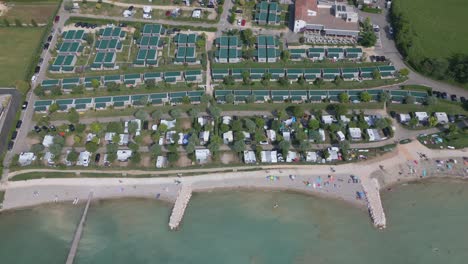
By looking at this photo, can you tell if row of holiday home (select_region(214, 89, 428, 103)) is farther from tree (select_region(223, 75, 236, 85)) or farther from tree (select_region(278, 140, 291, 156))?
tree (select_region(278, 140, 291, 156))

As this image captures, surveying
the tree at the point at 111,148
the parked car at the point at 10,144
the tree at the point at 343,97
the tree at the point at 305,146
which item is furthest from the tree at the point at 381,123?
the parked car at the point at 10,144

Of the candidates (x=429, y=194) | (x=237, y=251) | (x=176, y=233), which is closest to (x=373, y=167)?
(x=429, y=194)

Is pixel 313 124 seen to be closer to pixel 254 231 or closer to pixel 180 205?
pixel 254 231

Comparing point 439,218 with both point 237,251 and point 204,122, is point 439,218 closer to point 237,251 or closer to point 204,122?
point 237,251

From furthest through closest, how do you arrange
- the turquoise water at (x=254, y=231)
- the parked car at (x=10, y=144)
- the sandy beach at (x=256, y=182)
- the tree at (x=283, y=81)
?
1. the tree at (x=283, y=81)
2. the parked car at (x=10, y=144)
3. the sandy beach at (x=256, y=182)
4. the turquoise water at (x=254, y=231)

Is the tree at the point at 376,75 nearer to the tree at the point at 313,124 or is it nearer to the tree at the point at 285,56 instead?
the tree at the point at 285,56

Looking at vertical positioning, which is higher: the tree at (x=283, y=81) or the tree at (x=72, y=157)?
the tree at (x=283, y=81)
